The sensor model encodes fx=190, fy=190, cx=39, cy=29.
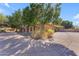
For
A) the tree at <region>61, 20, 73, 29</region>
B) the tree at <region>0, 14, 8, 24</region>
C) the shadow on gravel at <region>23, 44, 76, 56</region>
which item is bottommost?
the shadow on gravel at <region>23, 44, 76, 56</region>

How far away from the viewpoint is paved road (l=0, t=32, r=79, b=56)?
96.0 inches

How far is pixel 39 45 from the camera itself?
8.22 ft

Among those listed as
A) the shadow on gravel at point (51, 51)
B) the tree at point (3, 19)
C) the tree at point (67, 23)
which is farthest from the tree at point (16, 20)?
the tree at point (67, 23)

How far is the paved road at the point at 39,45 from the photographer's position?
2438mm

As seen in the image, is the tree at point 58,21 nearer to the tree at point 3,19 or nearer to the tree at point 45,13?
the tree at point 45,13

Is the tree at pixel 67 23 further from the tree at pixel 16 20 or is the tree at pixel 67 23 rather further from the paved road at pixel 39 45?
the tree at pixel 16 20

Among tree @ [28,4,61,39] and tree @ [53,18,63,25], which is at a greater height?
tree @ [28,4,61,39]

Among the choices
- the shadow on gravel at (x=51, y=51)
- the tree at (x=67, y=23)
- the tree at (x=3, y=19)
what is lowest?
the shadow on gravel at (x=51, y=51)

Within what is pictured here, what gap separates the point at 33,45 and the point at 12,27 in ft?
1.20

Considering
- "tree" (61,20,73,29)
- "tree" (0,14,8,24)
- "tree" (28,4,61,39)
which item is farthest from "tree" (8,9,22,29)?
"tree" (61,20,73,29)

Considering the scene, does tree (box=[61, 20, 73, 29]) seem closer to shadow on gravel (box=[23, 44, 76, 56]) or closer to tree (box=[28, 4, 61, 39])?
tree (box=[28, 4, 61, 39])

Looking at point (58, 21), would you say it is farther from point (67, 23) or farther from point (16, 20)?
point (16, 20)

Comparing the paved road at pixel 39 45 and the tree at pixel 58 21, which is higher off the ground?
the tree at pixel 58 21

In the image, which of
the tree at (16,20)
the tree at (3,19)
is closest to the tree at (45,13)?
the tree at (16,20)
